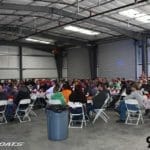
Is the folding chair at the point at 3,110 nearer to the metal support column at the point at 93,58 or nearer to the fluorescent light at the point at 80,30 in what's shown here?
the fluorescent light at the point at 80,30

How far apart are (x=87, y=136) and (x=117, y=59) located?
1243 centimetres

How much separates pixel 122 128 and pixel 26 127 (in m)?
2.90

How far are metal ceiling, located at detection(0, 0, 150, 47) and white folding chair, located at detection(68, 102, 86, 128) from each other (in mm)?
4167

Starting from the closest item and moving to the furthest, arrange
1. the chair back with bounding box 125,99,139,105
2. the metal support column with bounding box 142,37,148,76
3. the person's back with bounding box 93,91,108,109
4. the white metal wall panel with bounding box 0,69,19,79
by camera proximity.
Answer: the chair back with bounding box 125,99,139,105, the person's back with bounding box 93,91,108,109, the metal support column with bounding box 142,37,148,76, the white metal wall panel with bounding box 0,69,19,79

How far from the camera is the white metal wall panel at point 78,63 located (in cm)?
2278

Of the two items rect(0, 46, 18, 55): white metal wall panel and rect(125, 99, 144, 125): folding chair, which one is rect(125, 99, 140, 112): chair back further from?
rect(0, 46, 18, 55): white metal wall panel

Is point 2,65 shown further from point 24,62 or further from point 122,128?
point 122,128

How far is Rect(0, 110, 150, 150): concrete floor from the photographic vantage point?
6.56m

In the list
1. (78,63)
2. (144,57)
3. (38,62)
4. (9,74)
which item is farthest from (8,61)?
(144,57)

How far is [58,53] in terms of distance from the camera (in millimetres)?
24812

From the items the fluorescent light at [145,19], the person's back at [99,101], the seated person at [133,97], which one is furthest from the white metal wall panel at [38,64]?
the seated person at [133,97]

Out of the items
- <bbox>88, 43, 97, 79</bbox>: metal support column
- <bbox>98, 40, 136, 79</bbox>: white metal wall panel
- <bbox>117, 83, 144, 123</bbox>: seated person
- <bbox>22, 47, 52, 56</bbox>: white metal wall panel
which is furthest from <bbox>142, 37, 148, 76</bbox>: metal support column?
<bbox>22, 47, 52, 56</bbox>: white metal wall panel

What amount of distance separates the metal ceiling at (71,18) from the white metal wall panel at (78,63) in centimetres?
155

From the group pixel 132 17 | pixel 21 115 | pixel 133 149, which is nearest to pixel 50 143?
pixel 133 149
